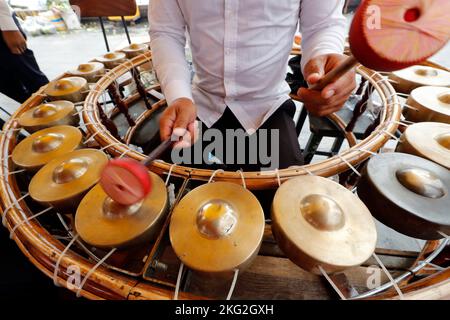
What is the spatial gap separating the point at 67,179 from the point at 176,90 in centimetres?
66

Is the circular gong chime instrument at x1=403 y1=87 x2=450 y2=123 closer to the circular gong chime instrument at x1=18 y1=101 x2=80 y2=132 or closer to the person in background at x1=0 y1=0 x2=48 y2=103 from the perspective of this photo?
the circular gong chime instrument at x1=18 y1=101 x2=80 y2=132

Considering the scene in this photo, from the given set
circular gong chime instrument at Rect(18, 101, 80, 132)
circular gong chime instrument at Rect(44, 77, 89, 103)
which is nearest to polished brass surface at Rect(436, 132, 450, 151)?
circular gong chime instrument at Rect(18, 101, 80, 132)

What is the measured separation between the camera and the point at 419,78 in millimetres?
1334

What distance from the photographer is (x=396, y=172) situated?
772 mm

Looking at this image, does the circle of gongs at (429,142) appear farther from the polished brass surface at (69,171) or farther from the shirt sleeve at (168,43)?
the polished brass surface at (69,171)

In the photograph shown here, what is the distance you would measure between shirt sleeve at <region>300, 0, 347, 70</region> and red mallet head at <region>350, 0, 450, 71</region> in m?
0.70

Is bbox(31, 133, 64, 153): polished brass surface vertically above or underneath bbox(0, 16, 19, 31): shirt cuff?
underneath

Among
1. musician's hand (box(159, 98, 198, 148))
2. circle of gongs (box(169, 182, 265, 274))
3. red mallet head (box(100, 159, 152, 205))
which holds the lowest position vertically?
circle of gongs (box(169, 182, 265, 274))

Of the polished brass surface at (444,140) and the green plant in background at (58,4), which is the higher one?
the green plant in background at (58,4)

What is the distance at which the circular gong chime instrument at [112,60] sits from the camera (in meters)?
1.77

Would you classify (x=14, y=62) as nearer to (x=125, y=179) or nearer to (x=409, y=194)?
(x=125, y=179)

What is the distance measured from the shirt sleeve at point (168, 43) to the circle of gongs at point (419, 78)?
3.90ft

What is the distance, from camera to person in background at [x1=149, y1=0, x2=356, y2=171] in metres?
1.17

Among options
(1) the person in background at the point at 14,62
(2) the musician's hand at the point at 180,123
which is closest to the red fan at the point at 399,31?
(2) the musician's hand at the point at 180,123
